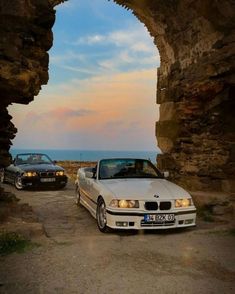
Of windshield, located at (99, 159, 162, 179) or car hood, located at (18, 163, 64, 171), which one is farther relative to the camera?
car hood, located at (18, 163, 64, 171)

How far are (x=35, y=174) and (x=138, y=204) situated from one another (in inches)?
296

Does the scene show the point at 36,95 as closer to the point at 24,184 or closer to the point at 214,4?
the point at 214,4

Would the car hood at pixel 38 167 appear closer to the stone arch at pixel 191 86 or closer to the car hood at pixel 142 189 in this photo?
the stone arch at pixel 191 86

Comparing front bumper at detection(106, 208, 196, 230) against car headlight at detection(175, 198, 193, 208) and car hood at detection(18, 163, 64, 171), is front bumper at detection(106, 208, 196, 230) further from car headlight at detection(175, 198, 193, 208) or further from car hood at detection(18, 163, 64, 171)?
car hood at detection(18, 163, 64, 171)

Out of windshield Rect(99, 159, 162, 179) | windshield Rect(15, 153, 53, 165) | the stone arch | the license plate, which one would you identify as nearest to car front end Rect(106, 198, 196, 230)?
windshield Rect(99, 159, 162, 179)

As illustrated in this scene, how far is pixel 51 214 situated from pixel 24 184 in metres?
4.54

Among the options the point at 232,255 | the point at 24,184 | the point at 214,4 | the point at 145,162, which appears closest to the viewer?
the point at 232,255

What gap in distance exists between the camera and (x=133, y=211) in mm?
6812

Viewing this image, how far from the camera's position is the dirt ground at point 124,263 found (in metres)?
4.30

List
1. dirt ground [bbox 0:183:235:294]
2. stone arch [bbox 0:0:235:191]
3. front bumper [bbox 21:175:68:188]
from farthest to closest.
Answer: front bumper [bbox 21:175:68:188]
stone arch [bbox 0:0:235:191]
dirt ground [bbox 0:183:235:294]

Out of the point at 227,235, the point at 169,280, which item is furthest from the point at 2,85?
the point at 227,235

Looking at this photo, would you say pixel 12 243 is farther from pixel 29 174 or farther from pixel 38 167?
pixel 38 167

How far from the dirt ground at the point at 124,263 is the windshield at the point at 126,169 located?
1.31 m

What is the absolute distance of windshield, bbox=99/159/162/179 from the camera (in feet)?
27.4
